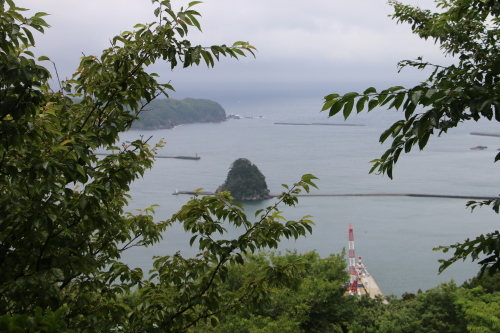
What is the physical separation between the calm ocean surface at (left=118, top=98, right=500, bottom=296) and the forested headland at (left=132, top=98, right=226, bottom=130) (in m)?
1.23

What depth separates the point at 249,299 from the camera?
2.34 m

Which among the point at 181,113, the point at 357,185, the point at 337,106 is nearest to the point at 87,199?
the point at 337,106

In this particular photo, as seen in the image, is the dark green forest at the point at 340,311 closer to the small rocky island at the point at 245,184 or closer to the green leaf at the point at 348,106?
the green leaf at the point at 348,106

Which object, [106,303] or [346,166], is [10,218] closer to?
[106,303]

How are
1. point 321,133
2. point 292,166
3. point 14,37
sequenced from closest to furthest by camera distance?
point 14,37, point 292,166, point 321,133

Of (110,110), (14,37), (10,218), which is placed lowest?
(10,218)

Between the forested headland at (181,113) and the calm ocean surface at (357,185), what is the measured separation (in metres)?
1.23

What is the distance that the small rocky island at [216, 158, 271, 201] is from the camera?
26.1 m

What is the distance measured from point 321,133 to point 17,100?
48.3 m

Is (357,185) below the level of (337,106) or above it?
below

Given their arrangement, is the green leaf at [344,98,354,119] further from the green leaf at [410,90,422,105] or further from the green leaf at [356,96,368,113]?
the green leaf at [410,90,422,105]

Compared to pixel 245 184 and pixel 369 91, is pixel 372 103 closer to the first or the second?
pixel 369 91

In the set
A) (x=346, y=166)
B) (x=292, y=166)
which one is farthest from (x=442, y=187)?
(x=292, y=166)

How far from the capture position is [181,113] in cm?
5109
